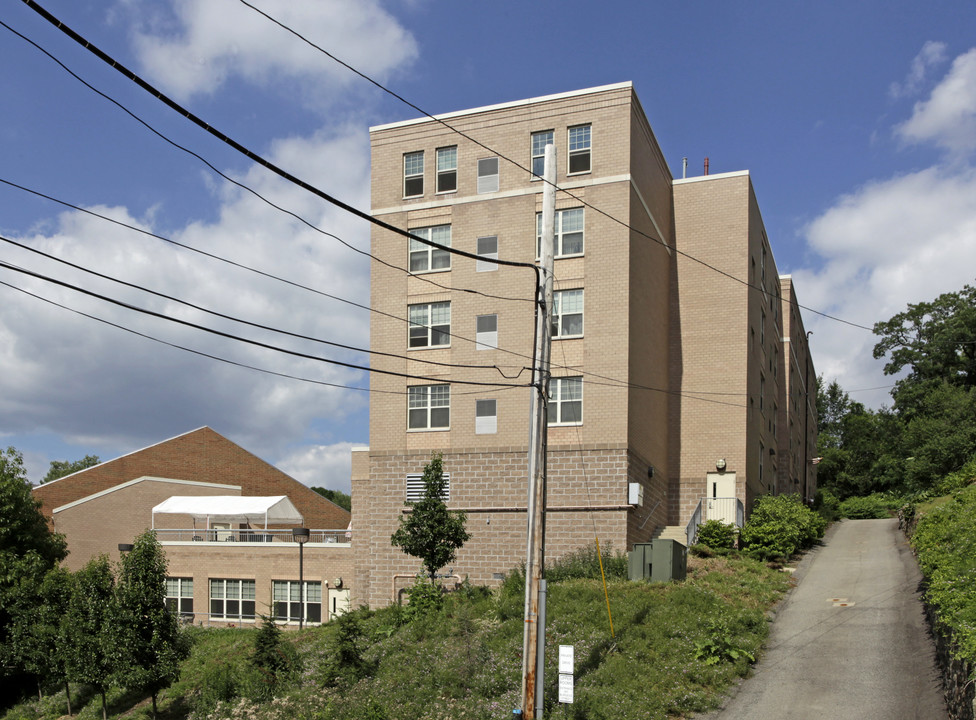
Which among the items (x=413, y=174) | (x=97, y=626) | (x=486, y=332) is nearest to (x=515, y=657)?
(x=97, y=626)

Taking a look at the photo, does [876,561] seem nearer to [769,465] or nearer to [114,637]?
[769,465]

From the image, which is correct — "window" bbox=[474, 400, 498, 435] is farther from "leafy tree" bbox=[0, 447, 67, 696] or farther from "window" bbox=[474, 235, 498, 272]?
"leafy tree" bbox=[0, 447, 67, 696]

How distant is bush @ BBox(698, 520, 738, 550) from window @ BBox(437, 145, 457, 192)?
14664 millimetres

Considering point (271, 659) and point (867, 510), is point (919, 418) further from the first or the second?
point (271, 659)

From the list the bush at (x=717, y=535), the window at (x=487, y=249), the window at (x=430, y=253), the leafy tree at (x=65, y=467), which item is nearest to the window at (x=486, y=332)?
the window at (x=487, y=249)

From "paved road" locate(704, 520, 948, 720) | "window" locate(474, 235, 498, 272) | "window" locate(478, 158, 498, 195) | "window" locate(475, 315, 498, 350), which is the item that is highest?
"window" locate(478, 158, 498, 195)

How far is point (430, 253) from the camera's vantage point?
32844mm

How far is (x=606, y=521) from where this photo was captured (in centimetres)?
2917

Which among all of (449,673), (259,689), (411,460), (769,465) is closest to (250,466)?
(411,460)

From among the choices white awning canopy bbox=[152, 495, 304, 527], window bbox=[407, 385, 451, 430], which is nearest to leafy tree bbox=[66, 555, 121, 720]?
window bbox=[407, 385, 451, 430]

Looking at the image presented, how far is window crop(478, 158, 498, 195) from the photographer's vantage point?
32250mm

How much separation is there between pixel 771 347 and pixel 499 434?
64.2 feet

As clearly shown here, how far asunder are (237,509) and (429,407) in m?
14.3

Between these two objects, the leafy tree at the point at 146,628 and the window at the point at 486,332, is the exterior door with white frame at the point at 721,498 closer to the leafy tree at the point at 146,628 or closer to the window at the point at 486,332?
the window at the point at 486,332
